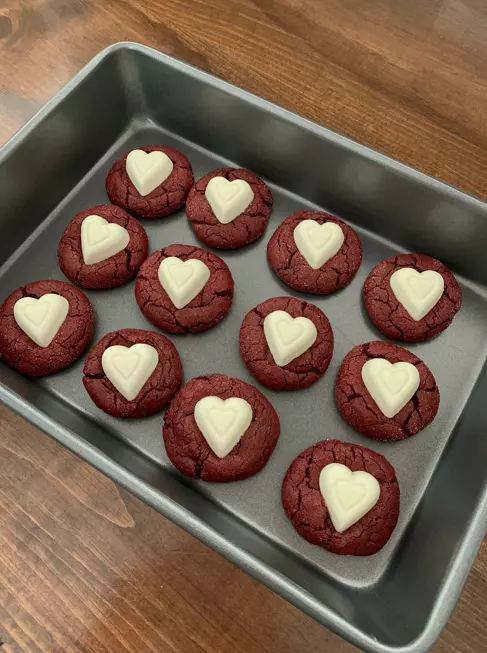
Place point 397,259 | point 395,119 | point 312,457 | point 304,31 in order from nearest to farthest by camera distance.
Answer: point 312,457 < point 397,259 < point 395,119 < point 304,31

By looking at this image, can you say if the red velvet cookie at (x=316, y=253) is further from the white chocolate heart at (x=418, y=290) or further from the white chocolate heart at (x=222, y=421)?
the white chocolate heart at (x=222, y=421)

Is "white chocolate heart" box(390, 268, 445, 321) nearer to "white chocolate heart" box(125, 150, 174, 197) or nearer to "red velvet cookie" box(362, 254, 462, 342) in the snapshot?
"red velvet cookie" box(362, 254, 462, 342)

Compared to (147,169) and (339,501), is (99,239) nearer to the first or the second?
(147,169)

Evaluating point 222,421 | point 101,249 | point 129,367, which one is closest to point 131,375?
point 129,367

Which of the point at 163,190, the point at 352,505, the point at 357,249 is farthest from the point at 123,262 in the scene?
the point at 352,505

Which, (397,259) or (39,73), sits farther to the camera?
(39,73)

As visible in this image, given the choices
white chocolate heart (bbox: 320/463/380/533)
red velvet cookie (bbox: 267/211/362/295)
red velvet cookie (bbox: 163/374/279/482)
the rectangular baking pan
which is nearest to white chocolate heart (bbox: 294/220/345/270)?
red velvet cookie (bbox: 267/211/362/295)

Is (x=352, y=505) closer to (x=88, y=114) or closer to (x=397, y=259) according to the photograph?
(x=397, y=259)
